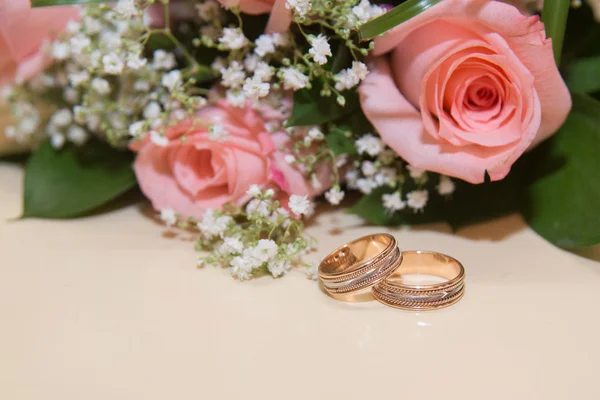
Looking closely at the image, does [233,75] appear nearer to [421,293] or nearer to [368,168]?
[368,168]

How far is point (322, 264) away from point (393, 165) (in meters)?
0.17

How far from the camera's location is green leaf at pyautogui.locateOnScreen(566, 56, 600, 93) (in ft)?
2.24

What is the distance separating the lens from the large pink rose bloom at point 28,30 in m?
0.72

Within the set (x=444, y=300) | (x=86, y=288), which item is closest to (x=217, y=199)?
(x=86, y=288)

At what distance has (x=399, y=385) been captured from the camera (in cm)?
46

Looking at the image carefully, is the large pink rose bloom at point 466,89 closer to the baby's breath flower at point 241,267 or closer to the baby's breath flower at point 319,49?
A: the baby's breath flower at point 319,49

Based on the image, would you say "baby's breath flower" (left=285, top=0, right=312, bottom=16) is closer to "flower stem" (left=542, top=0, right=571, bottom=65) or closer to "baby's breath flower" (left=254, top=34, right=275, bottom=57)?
"baby's breath flower" (left=254, top=34, right=275, bottom=57)

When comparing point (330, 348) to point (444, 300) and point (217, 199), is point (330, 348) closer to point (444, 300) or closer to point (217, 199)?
point (444, 300)

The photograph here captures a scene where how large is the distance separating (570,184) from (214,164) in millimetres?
405

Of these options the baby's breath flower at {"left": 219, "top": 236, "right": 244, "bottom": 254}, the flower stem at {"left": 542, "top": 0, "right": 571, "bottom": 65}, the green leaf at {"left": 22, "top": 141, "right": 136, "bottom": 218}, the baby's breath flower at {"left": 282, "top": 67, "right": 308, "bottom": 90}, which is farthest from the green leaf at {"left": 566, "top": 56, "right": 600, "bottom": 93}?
the green leaf at {"left": 22, "top": 141, "right": 136, "bottom": 218}

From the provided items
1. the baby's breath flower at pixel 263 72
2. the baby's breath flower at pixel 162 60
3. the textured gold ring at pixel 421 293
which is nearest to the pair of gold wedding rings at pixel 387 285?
the textured gold ring at pixel 421 293

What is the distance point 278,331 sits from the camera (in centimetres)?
53

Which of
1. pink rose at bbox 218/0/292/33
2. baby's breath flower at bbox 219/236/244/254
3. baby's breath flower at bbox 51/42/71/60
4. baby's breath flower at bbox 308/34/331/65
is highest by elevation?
pink rose at bbox 218/0/292/33

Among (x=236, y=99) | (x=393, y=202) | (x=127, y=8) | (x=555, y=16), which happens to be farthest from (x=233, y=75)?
(x=555, y=16)
